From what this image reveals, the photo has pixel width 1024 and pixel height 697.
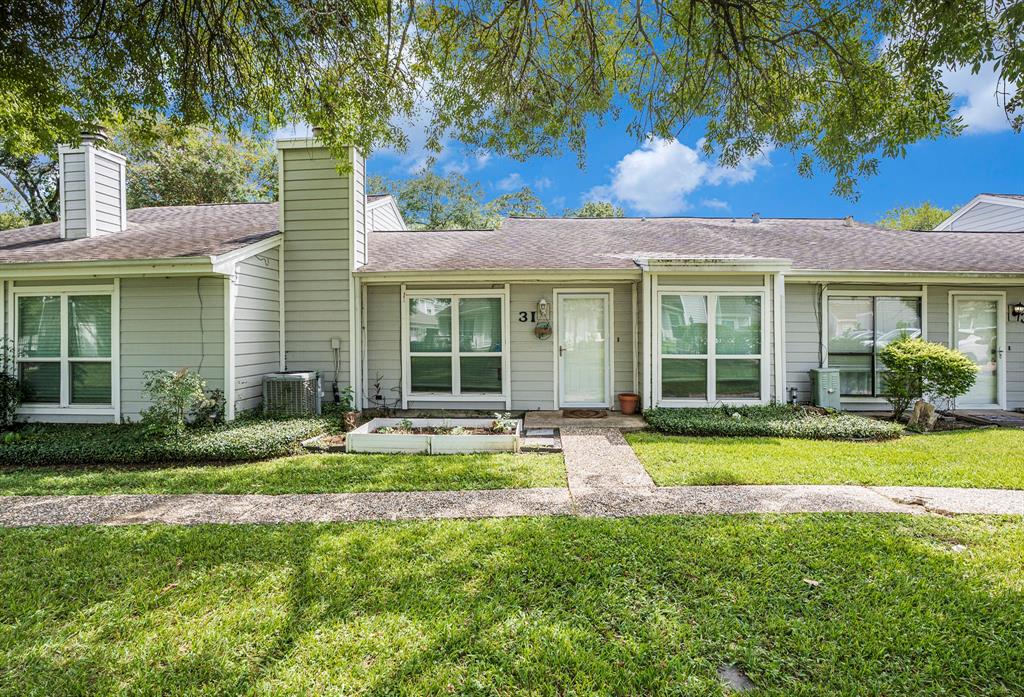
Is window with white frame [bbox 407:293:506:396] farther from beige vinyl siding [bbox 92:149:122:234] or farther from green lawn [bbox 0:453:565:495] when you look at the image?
beige vinyl siding [bbox 92:149:122:234]

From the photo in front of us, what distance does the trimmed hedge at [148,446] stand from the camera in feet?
20.6

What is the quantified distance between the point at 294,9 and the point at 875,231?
12672 mm

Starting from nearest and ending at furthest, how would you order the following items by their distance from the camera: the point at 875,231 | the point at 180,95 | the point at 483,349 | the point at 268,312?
the point at 180,95 < the point at 268,312 < the point at 483,349 < the point at 875,231

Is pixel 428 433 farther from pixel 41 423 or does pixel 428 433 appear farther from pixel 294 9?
pixel 41 423

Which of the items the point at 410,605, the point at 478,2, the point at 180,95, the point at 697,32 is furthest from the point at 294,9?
the point at 410,605

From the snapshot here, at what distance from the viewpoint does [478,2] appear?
522cm

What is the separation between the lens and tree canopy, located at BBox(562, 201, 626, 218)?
31562 millimetres

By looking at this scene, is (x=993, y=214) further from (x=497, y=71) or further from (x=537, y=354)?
(x=497, y=71)

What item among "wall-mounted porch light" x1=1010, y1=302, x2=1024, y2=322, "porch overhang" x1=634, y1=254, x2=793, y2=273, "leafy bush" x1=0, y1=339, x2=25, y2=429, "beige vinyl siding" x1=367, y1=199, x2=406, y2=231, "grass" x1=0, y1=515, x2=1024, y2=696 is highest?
"beige vinyl siding" x1=367, y1=199, x2=406, y2=231

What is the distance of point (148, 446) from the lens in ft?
20.9

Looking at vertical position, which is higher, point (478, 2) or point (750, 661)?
point (478, 2)

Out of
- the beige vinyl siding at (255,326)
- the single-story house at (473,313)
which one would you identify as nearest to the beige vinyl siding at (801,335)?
the single-story house at (473,313)

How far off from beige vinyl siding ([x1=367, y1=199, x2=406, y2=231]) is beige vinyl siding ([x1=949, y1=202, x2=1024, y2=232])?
16.7 meters

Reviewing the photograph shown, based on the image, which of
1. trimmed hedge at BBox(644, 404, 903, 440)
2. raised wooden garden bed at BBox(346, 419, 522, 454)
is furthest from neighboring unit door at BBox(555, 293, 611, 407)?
raised wooden garden bed at BBox(346, 419, 522, 454)
